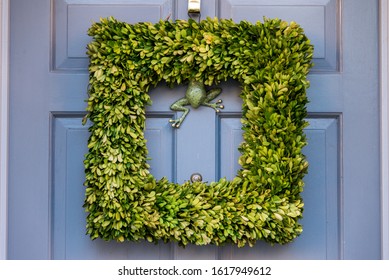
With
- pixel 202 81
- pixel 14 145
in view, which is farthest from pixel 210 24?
pixel 14 145

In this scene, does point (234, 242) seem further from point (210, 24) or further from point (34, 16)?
point (34, 16)

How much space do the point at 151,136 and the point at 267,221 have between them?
16.8 inches

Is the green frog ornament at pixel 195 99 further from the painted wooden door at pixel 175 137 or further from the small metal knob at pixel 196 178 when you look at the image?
the small metal knob at pixel 196 178

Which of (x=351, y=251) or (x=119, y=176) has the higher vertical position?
(x=119, y=176)

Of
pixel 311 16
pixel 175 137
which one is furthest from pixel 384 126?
pixel 175 137

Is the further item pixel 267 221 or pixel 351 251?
pixel 351 251

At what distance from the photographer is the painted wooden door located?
238 centimetres

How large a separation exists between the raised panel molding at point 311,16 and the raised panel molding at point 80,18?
20cm

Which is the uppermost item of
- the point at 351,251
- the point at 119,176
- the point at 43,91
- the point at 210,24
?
the point at 210,24

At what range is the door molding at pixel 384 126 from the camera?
237cm

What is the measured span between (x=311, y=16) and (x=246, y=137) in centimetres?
43

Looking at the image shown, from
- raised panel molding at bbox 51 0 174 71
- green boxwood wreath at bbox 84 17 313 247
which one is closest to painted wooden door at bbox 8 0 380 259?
raised panel molding at bbox 51 0 174 71

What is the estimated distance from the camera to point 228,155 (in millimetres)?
2387

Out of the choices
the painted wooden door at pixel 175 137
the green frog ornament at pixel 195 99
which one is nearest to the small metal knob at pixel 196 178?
the painted wooden door at pixel 175 137
